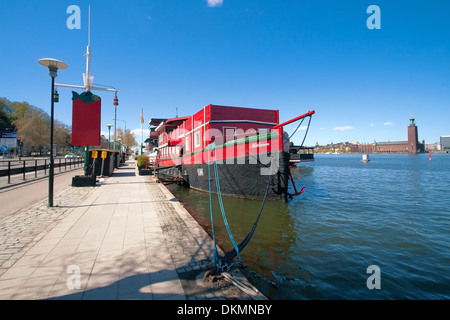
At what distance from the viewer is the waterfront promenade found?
3078 mm

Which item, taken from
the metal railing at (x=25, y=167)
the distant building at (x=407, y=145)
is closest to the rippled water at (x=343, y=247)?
the metal railing at (x=25, y=167)

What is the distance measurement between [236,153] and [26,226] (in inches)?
323

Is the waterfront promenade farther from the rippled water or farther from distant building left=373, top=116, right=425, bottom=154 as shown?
distant building left=373, top=116, right=425, bottom=154

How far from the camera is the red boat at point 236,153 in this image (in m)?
10.4

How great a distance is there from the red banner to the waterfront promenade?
16.3 feet

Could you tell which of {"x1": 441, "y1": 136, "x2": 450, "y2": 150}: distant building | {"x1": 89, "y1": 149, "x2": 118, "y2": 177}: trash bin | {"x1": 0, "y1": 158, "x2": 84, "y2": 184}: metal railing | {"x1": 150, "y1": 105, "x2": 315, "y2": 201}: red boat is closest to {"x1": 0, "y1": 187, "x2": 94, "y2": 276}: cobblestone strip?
{"x1": 150, "y1": 105, "x2": 315, "y2": 201}: red boat

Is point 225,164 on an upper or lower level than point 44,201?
upper

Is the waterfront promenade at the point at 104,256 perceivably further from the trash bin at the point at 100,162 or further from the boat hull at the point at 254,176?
the trash bin at the point at 100,162

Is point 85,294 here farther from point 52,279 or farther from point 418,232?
point 418,232
